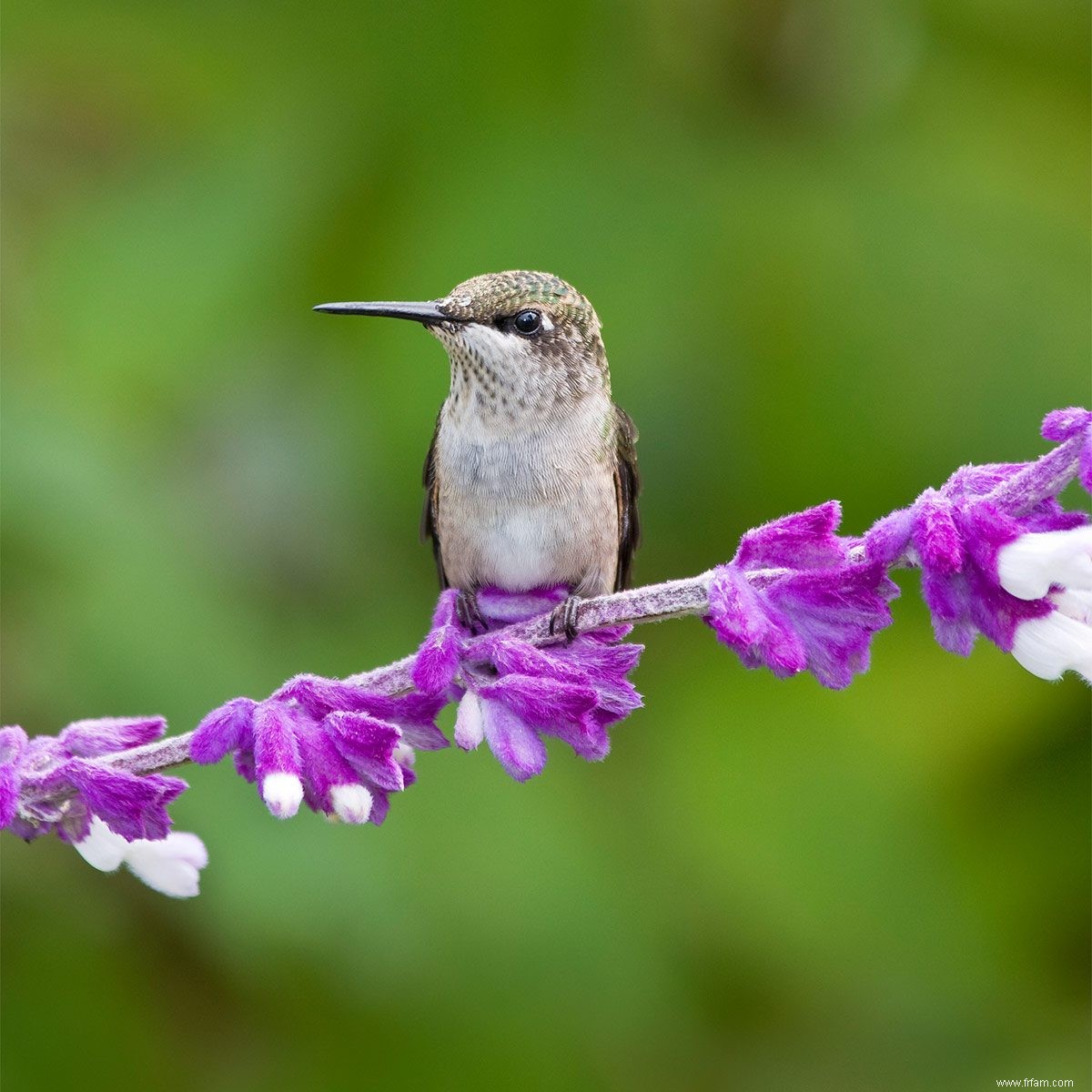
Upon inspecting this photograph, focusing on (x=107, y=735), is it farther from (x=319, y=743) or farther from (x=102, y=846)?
(x=319, y=743)

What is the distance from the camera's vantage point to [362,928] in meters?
2.88

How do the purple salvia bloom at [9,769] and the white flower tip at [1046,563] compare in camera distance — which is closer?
the white flower tip at [1046,563]

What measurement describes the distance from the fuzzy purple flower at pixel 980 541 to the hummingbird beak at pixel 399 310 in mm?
918

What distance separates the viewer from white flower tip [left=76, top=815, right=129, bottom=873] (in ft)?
5.26

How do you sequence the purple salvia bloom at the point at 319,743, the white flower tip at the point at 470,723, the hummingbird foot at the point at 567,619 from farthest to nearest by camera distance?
the hummingbird foot at the point at 567,619 → the white flower tip at the point at 470,723 → the purple salvia bloom at the point at 319,743

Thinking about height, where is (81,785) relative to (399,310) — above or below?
below

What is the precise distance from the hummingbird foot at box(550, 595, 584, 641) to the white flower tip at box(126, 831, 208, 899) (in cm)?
49

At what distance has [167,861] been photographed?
1660mm

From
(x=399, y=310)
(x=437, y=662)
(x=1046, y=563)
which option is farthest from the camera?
(x=399, y=310)

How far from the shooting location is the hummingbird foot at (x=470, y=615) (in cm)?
238

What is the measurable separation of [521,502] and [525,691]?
1042 mm

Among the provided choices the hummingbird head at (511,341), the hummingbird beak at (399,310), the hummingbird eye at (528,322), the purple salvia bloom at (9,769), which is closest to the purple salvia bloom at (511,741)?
the purple salvia bloom at (9,769)

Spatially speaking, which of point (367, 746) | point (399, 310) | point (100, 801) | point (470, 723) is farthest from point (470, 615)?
point (100, 801)

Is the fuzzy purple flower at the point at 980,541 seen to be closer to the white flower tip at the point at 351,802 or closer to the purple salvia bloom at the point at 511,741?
the purple salvia bloom at the point at 511,741
